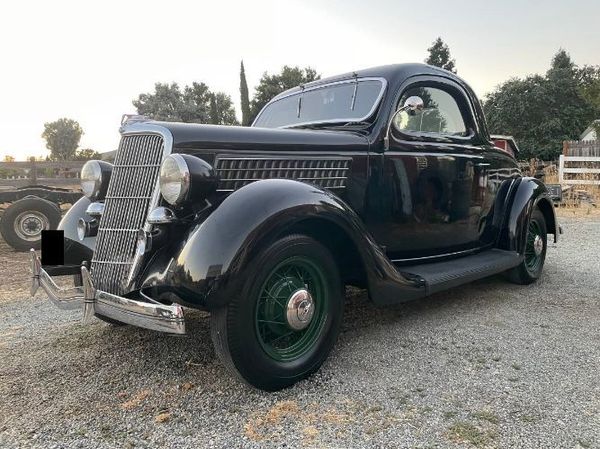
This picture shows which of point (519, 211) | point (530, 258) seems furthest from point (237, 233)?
point (530, 258)

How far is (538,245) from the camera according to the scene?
5016 mm

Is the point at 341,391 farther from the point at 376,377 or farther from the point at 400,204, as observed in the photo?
the point at 400,204

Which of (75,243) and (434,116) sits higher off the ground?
(434,116)

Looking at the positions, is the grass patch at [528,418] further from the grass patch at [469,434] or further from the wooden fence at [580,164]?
the wooden fence at [580,164]

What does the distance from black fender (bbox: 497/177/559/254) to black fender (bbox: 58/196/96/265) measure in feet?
12.1

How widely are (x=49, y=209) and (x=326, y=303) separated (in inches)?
248

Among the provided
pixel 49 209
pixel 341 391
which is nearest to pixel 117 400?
pixel 341 391

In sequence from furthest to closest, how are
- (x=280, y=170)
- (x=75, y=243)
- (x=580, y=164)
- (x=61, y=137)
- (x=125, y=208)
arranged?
(x=61, y=137) < (x=580, y=164) < (x=75, y=243) < (x=280, y=170) < (x=125, y=208)

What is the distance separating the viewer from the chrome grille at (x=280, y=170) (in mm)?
2797

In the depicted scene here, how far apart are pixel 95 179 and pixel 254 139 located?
4.12 ft

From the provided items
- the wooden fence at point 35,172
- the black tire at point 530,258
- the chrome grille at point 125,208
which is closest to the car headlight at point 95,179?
the chrome grille at point 125,208

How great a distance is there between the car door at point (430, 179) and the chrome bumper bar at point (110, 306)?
5.76 ft

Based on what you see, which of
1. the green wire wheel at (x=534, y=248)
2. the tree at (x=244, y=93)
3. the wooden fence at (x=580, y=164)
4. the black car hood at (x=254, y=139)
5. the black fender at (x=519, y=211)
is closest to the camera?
the black car hood at (x=254, y=139)

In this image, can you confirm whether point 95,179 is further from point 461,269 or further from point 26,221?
point 26,221
